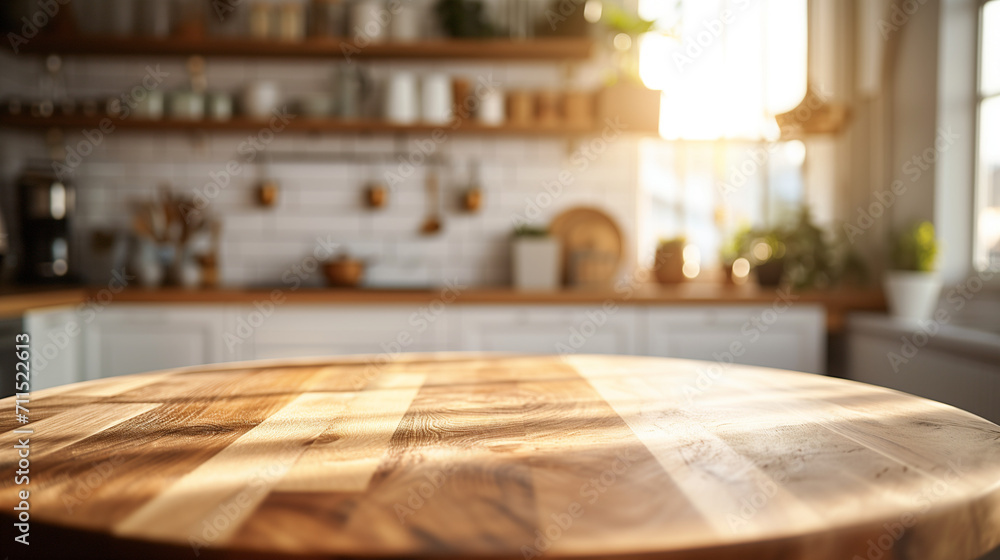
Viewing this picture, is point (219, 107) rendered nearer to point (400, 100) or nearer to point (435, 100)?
point (400, 100)

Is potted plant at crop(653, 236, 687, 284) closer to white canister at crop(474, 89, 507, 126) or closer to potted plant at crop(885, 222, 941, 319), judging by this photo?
potted plant at crop(885, 222, 941, 319)

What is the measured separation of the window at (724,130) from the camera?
3.53 meters

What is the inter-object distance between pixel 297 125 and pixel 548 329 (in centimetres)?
155

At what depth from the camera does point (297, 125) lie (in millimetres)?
3180

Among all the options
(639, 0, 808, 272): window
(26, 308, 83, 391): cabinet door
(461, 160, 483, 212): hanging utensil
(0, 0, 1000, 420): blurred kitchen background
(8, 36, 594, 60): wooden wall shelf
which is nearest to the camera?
(26, 308, 83, 391): cabinet door

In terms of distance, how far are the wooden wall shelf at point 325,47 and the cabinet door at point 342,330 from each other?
128cm

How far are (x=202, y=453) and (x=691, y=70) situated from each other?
3.33 meters

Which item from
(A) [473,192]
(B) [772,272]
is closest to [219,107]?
(A) [473,192]

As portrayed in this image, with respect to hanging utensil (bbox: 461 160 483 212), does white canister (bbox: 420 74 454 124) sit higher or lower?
higher

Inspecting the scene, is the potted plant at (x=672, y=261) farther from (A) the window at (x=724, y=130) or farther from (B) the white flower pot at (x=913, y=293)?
(B) the white flower pot at (x=913, y=293)

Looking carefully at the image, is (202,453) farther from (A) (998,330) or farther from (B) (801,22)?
(B) (801,22)

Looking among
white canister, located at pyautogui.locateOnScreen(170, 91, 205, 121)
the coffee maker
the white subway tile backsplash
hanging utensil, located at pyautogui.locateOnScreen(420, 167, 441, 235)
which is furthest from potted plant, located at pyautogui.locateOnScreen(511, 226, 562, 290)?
the coffee maker

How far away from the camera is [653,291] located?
305 cm

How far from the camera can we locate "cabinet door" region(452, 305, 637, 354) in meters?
2.87
